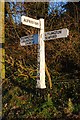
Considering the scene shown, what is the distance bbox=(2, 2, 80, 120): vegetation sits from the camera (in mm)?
7953

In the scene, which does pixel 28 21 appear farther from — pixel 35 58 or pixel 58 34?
pixel 35 58

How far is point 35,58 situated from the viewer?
8875 millimetres

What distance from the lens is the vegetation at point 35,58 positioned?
7.95m

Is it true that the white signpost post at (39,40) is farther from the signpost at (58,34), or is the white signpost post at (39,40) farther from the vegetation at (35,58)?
the vegetation at (35,58)

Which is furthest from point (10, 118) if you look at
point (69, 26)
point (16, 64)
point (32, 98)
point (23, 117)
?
point (69, 26)

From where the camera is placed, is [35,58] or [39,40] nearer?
[39,40]

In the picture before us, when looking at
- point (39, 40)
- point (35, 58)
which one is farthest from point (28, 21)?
point (35, 58)

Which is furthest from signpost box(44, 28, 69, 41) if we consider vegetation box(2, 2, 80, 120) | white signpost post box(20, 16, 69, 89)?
vegetation box(2, 2, 80, 120)

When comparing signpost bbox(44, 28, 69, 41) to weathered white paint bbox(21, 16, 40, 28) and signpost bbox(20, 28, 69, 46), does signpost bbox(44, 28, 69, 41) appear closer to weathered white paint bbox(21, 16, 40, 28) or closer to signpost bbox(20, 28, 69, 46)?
signpost bbox(20, 28, 69, 46)

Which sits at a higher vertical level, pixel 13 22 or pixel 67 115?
pixel 13 22

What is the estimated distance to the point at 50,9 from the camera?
8812 mm

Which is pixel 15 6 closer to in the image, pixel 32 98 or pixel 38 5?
pixel 38 5

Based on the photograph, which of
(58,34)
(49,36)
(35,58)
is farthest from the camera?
Answer: (35,58)

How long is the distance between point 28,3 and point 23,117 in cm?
339
